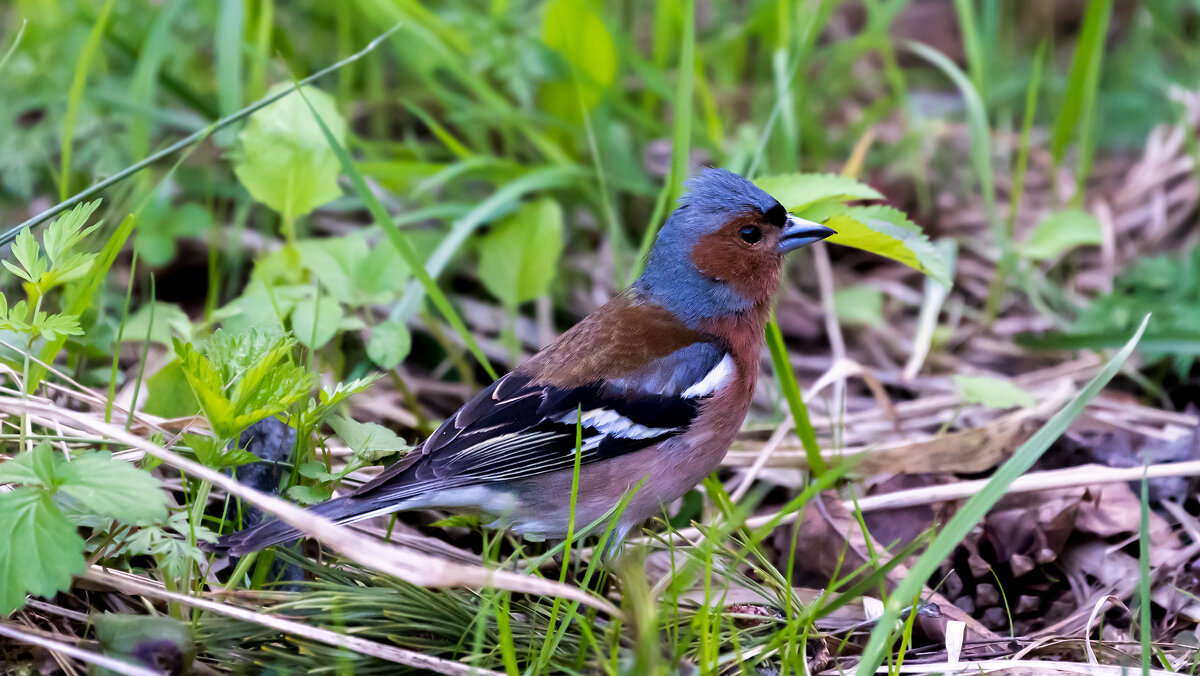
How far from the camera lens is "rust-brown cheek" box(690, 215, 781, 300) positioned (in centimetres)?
333

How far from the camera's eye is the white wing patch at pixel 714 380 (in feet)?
9.87

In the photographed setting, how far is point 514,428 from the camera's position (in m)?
2.89

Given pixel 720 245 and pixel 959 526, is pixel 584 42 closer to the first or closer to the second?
pixel 720 245

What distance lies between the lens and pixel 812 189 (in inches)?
118

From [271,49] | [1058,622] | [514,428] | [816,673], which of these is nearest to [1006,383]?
[1058,622]

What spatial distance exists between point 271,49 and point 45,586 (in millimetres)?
3327

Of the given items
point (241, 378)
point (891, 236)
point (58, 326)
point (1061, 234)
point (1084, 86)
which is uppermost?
point (1084, 86)

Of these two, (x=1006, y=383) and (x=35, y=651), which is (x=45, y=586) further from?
(x=1006, y=383)

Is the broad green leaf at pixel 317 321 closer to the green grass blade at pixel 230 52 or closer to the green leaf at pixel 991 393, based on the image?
the green grass blade at pixel 230 52

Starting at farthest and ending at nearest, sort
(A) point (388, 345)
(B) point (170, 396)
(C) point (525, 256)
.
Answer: (C) point (525, 256) < (A) point (388, 345) < (B) point (170, 396)

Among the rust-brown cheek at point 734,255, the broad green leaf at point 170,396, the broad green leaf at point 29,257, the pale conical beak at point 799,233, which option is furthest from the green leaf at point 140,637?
the pale conical beak at point 799,233

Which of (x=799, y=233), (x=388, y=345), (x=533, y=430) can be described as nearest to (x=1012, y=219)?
(x=799, y=233)

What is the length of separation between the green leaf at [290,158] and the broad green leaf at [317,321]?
0.52m

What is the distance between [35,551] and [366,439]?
0.87 meters
